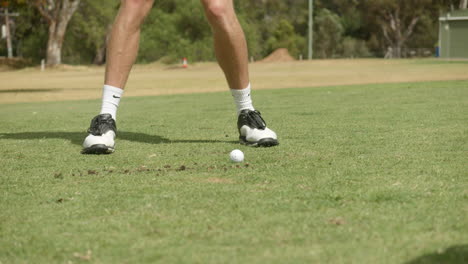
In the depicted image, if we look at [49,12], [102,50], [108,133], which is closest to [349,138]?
[108,133]

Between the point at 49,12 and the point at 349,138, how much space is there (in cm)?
5019

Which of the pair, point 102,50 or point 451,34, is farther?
point 102,50

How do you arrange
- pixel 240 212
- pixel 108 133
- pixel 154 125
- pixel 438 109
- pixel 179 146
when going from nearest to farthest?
pixel 240 212, pixel 108 133, pixel 179 146, pixel 154 125, pixel 438 109

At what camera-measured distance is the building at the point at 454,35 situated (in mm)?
52562

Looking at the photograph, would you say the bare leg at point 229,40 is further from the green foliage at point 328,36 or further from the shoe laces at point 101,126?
the green foliage at point 328,36

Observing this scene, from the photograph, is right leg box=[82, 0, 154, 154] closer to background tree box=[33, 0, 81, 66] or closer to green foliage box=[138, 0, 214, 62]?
background tree box=[33, 0, 81, 66]

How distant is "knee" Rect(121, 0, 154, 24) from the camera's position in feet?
17.7

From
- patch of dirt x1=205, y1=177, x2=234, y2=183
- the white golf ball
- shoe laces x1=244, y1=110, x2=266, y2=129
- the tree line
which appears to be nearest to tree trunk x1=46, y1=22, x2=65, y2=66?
the tree line

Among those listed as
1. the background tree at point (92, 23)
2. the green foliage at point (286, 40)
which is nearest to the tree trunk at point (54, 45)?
the background tree at point (92, 23)

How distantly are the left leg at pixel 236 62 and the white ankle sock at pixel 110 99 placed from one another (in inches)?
32.4

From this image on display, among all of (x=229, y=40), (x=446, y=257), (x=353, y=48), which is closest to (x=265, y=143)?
(x=229, y=40)

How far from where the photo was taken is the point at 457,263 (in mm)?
2191

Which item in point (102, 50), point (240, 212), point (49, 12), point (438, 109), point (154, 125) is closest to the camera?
point (240, 212)

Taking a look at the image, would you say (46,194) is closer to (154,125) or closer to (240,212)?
(240,212)
